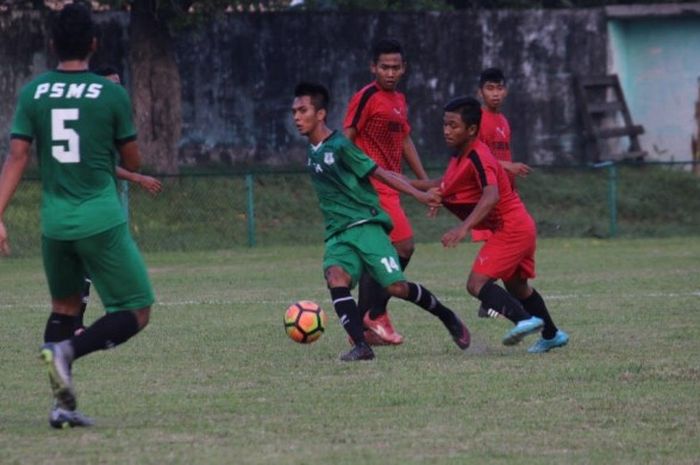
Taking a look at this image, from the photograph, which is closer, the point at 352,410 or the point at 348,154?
the point at 352,410

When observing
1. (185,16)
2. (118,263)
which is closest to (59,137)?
(118,263)

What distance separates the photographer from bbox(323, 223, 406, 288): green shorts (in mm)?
9383

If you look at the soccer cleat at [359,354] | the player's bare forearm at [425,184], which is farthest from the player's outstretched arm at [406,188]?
the soccer cleat at [359,354]

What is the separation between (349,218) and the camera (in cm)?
944

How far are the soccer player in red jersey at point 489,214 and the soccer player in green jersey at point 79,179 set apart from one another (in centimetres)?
296

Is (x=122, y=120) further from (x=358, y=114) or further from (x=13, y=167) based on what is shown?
(x=358, y=114)

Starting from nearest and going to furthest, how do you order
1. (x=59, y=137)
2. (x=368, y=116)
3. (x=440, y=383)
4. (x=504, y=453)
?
(x=504, y=453), (x=59, y=137), (x=440, y=383), (x=368, y=116)

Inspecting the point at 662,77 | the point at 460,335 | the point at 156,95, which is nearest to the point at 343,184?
the point at 460,335

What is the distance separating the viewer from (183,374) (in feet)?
28.7

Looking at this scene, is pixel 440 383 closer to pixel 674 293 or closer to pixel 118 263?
pixel 118 263

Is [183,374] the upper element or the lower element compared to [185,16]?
lower

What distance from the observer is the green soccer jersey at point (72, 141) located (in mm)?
6691

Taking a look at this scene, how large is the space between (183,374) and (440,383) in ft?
5.09

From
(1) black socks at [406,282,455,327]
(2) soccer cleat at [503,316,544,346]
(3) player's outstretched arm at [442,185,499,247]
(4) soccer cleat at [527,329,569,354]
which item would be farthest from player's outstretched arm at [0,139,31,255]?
(4) soccer cleat at [527,329,569,354]
